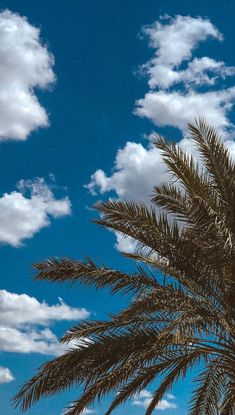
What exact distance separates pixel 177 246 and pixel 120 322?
186 cm

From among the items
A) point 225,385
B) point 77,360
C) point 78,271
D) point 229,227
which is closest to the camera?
point 229,227

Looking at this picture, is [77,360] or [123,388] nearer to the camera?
[77,360]

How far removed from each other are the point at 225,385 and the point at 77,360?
4.05m

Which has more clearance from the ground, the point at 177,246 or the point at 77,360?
the point at 177,246

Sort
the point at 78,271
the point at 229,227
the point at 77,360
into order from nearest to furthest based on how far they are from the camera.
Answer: the point at 229,227
the point at 77,360
the point at 78,271

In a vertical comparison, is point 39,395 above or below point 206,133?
below

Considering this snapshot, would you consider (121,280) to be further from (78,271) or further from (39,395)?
(39,395)

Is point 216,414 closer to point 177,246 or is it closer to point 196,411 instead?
point 196,411

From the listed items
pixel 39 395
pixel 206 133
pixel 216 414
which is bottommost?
pixel 216 414

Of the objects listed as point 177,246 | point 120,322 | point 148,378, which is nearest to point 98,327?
point 120,322

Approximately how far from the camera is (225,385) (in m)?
13.7

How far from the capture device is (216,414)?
1409 cm

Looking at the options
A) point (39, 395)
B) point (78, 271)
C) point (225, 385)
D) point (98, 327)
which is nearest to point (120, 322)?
point (98, 327)

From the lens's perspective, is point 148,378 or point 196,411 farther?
point 196,411
